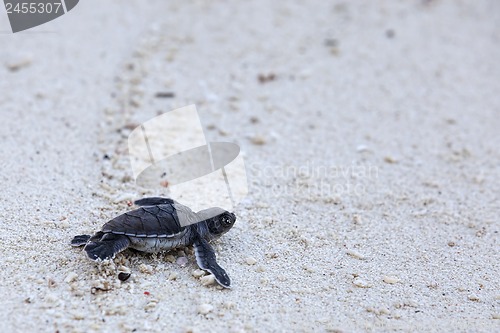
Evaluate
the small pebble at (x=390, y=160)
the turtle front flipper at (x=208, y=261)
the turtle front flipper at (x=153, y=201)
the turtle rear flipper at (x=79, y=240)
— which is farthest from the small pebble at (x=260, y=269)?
the small pebble at (x=390, y=160)

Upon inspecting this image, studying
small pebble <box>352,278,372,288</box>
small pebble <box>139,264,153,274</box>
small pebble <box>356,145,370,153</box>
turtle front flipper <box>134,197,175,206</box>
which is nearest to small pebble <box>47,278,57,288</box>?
small pebble <box>139,264,153,274</box>

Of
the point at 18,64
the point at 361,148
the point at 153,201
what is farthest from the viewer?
the point at 18,64

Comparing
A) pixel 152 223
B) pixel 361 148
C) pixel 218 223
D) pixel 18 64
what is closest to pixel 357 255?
pixel 218 223

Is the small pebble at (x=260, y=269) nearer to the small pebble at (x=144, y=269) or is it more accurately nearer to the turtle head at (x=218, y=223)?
the turtle head at (x=218, y=223)

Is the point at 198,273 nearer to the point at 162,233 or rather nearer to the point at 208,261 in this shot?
the point at 208,261

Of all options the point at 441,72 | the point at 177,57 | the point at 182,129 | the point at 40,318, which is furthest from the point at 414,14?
the point at 40,318

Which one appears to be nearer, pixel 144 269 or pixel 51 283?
pixel 51 283

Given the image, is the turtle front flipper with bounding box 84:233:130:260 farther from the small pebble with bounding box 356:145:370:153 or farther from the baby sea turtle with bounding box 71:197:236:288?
the small pebble with bounding box 356:145:370:153
